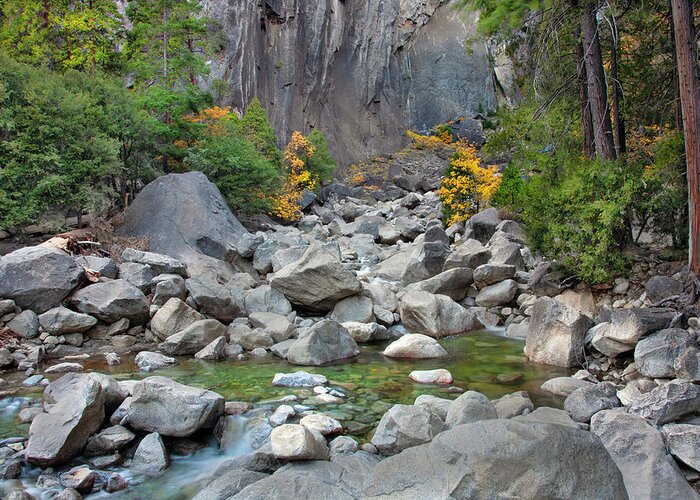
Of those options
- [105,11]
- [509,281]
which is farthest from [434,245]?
[105,11]

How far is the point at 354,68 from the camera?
53.3 metres

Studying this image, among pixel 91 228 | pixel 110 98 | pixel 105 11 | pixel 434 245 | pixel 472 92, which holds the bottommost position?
pixel 434 245

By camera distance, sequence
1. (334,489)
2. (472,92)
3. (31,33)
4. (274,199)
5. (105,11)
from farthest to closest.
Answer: (472,92) → (274,199) → (105,11) → (31,33) → (334,489)

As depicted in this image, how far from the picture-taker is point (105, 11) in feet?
75.8

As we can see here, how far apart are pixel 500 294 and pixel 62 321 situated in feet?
31.4

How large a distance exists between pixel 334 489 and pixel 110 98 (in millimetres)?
16568

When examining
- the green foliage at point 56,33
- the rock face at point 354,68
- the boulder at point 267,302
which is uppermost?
the rock face at point 354,68

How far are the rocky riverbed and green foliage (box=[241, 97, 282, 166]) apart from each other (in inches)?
469

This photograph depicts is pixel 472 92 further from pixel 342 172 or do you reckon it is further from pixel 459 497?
pixel 459 497

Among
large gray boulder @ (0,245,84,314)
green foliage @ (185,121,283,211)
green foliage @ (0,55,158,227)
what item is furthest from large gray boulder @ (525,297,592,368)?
green foliage @ (185,121,283,211)

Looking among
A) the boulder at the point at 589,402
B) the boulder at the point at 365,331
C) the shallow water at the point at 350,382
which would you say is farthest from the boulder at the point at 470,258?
the boulder at the point at 589,402

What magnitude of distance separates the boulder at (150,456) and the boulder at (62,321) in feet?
17.8

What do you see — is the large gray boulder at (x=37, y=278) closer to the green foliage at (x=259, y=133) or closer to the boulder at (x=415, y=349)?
the boulder at (x=415, y=349)

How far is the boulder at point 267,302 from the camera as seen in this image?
1216cm
